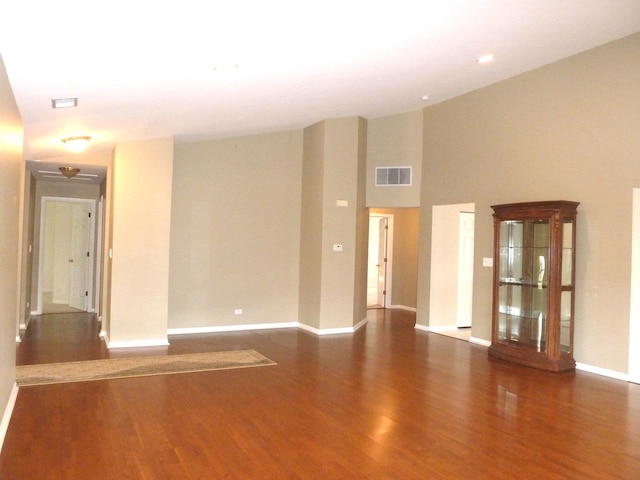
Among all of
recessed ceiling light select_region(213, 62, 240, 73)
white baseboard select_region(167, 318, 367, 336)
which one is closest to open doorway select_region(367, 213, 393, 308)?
white baseboard select_region(167, 318, 367, 336)

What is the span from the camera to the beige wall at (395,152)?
7953mm

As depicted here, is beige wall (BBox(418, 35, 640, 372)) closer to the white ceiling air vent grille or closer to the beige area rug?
the white ceiling air vent grille

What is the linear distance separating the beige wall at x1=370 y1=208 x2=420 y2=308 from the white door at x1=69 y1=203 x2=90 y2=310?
17.8ft

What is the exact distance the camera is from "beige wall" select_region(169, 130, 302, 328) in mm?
7258

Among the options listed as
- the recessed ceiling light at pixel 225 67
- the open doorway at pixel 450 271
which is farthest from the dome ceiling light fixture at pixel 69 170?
the open doorway at pixel 450 271

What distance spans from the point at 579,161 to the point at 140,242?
16.9 feet

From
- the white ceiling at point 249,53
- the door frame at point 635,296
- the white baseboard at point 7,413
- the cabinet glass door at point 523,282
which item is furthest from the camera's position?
the cabinet glass door at point 523,282

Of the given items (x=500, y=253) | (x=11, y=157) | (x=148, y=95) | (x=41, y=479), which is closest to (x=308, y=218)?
(x=500, y=253)

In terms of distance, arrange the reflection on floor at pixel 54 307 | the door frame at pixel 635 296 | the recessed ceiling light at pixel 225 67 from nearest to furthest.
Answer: the recessed ceiling light at pixel 225 67 → the door frame at pixel 635 296 → the reflection on floor at pixel 54 307

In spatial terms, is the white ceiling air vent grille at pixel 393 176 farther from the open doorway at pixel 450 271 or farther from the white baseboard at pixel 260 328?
the white baseboard at pixel 260 328

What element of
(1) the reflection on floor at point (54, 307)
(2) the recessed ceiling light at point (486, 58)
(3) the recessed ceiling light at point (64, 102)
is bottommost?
(1) the reflection on floor at point (54, 307)

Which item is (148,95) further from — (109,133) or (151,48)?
(109,133)

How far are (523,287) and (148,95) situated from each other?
4.48 metres

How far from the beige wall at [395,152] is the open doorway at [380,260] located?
2181mm
